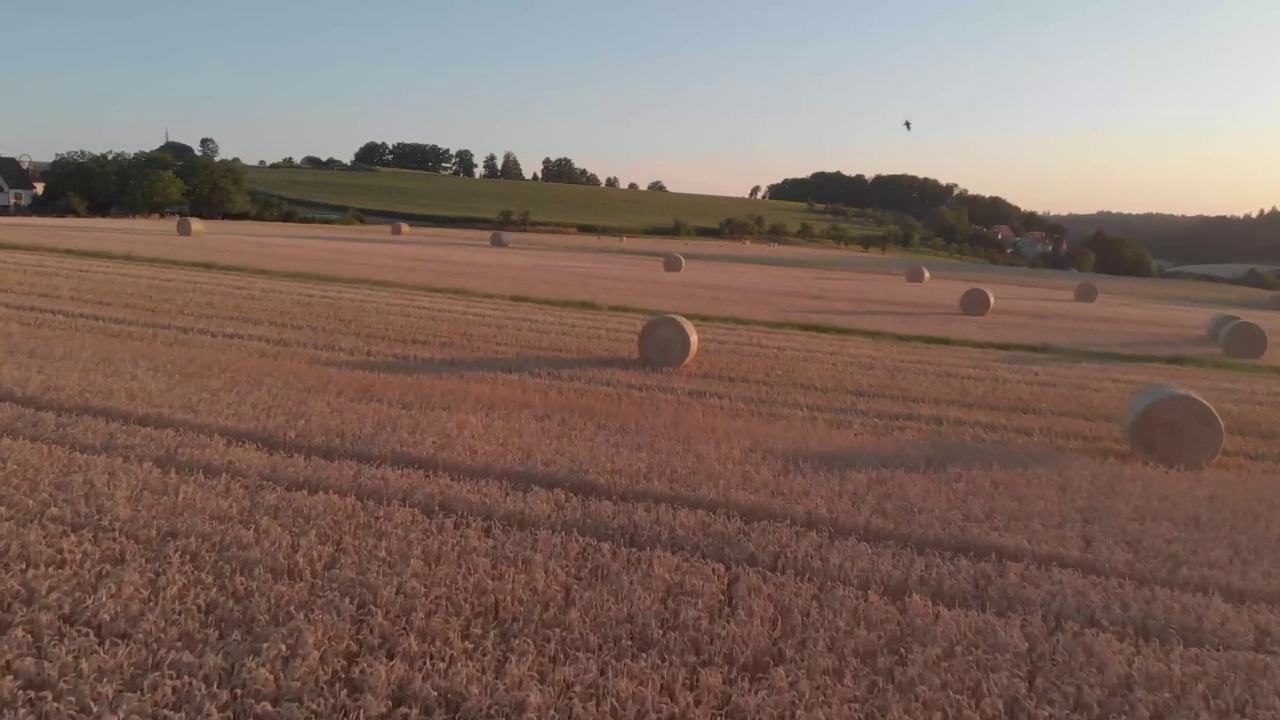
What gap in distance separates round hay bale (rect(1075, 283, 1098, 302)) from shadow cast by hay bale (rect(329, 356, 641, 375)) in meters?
21.9

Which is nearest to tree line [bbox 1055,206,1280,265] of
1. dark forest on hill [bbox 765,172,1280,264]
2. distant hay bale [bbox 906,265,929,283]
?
dark forest on hill [bbox 765,172,1280,264]

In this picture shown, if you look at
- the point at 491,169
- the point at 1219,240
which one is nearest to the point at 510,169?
the point at 491,169

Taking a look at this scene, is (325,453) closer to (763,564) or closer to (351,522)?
(351,522)

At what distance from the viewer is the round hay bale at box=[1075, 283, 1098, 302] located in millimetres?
29391

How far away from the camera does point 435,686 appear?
387cm

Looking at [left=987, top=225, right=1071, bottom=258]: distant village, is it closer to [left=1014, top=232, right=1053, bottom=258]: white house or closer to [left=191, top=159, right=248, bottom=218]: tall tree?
[left=1014, top=232, right=1053, bottom=258]: white house

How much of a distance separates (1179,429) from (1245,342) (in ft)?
35.2

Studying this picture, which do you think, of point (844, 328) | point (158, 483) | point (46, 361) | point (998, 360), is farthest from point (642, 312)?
point (158, 483)

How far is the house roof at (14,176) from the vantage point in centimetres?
7050

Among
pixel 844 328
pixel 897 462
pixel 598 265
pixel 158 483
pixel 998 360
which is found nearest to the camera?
pixel 158 483

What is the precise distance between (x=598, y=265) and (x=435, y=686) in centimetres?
2871

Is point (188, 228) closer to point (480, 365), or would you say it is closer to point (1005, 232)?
point (480, 365)

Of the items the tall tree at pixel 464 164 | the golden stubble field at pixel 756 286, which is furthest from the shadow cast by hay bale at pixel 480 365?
the tall tree at pixel 464 164

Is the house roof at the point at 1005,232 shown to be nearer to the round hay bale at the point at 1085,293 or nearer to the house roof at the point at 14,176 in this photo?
the round hay bale at the point at 1085,293
